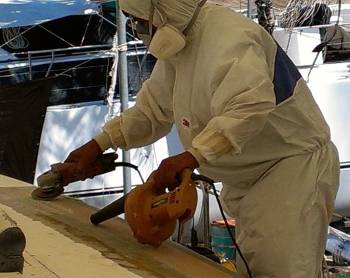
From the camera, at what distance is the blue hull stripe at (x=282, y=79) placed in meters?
2.57

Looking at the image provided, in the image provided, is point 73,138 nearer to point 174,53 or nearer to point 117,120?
point 117,120

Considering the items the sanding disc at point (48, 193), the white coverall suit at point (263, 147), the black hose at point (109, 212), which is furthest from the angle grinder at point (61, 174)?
the white coverall suit at point (263, 147)

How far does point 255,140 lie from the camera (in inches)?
101

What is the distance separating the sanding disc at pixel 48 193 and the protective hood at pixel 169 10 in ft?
2.76

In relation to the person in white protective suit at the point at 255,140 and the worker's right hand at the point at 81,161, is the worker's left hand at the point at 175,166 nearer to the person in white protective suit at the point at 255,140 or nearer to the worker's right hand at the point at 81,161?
the person in white protective suit at the point at 255,140

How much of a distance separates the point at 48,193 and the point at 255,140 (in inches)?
36.1

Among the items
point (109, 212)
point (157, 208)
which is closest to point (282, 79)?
point (157, 208)

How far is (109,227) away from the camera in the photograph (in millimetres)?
2824

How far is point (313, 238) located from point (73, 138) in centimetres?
544

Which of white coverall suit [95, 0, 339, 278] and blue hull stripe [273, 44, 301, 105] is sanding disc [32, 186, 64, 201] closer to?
white coverall suit [95, 0, 339, 278]

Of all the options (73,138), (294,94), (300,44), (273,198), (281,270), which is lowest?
(73,138)

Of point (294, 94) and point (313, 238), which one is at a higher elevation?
point (294, 94)

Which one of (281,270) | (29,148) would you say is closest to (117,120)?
(281,270)

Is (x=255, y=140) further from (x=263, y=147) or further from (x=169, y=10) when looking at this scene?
(x=169, y=10)
